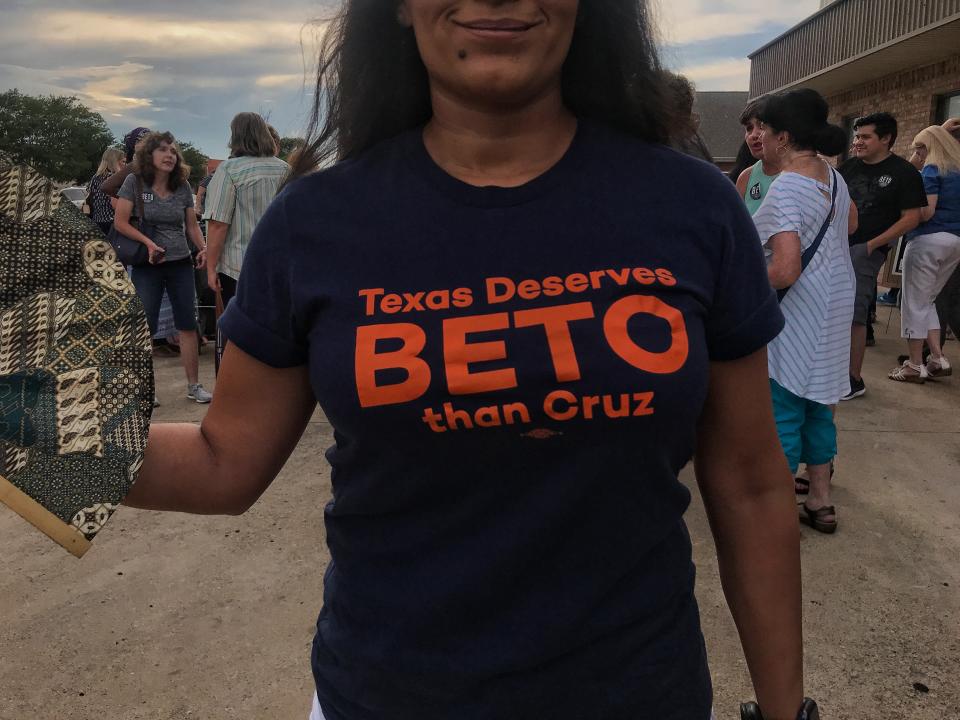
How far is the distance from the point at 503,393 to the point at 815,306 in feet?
9.78

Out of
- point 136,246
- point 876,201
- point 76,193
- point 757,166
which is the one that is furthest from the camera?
point 76,193

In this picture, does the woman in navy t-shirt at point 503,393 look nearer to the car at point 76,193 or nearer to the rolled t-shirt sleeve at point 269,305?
the rolled t-shirt sleeve at point 269,305

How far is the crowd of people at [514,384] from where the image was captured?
1.03m

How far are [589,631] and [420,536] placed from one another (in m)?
0.26

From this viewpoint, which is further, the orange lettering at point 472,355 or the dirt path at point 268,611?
the dirt path at point 268,611

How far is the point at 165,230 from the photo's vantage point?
584 cm

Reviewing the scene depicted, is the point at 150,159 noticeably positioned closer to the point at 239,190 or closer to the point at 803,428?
the point at 239,190

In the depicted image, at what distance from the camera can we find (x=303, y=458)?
482 cm

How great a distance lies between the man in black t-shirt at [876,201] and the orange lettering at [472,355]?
5.58 meters

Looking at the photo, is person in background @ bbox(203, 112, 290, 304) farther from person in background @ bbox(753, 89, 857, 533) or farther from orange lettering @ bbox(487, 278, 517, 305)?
orange lettering @ bbox(487, 278, 517, 305)

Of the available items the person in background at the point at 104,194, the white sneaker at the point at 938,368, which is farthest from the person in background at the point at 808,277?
the person in background at the point at 104,194

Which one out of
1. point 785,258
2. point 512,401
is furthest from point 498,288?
point 785,258

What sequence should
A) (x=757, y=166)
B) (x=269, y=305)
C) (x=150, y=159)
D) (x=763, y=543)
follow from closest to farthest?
(x=269, y=305) → (x=763, y=543) → (x=757, y=166) → (x=150, y=159)

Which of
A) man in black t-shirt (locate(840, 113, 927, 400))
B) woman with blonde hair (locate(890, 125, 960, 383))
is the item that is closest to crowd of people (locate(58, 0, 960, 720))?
man in black t-shirt (locate(840, 113, 927, 400))
